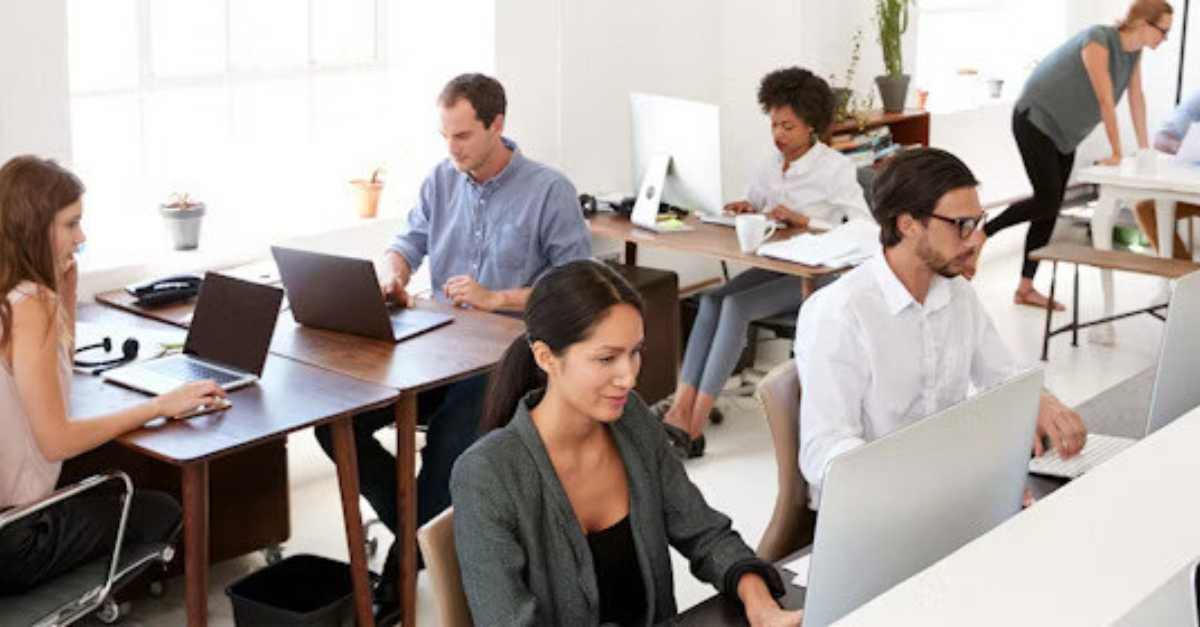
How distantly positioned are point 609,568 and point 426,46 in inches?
142

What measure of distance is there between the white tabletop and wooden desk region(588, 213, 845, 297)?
5.88ft

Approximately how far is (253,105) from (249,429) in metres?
2.26

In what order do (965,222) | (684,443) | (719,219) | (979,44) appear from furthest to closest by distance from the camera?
(979,44) < (719,219) < (684,443) < (965,222)

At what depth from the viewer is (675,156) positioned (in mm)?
5586

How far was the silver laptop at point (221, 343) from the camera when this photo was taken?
3875mm

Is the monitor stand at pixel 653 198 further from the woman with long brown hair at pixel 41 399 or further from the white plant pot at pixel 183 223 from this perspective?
the woman with long brown hair at pixel 41 399

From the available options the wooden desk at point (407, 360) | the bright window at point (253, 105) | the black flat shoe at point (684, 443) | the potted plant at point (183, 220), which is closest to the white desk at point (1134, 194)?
the black flat shoe at point (684, 443)

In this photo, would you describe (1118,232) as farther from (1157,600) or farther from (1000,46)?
(1157,600)

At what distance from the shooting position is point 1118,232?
870cm

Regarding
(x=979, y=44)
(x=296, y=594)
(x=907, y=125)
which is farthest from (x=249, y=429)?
(x=979, y=44)

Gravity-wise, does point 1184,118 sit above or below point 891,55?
below

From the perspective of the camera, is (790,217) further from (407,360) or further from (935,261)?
(935,261)

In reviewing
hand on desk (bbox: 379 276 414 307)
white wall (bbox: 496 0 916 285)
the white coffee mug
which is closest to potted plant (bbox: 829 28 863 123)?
white wall (bbox: 496 0 916 285)

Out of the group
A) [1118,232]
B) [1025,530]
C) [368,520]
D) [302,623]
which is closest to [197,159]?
[368,520]
